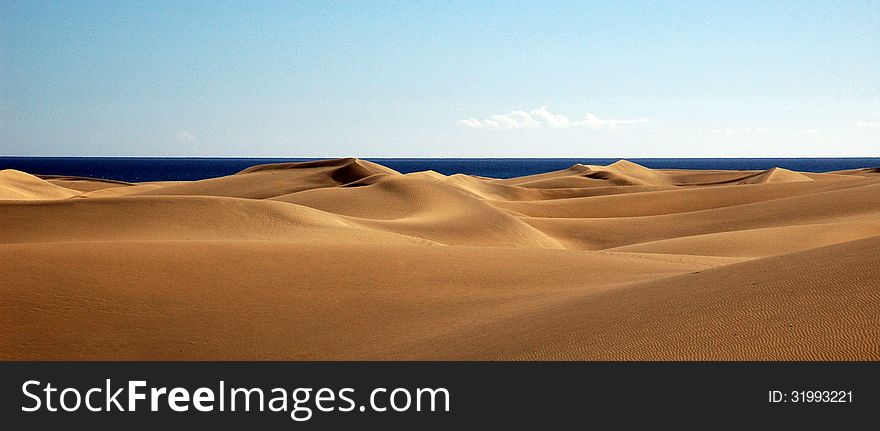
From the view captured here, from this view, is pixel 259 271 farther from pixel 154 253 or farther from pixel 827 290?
pixel 827 290

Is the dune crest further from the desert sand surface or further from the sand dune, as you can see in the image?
the sand dune

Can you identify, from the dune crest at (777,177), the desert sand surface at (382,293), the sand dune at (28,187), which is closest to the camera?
the desert sand surface at (382,293)

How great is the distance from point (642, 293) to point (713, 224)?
75.1ft

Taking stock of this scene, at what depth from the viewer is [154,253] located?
11781 mm

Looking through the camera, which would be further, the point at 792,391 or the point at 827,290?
the point at 827,290

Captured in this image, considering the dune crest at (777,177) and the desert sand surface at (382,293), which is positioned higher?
the dune crest at (777,177)

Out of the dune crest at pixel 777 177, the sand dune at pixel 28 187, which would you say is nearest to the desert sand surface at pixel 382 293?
the sand dune at pixel 28 187

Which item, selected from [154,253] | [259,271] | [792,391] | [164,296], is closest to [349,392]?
[792,391]

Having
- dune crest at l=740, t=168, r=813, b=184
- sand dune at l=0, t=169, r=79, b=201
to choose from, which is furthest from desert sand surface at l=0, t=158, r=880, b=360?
dune crest at l=740, t=168, r=813, b=184

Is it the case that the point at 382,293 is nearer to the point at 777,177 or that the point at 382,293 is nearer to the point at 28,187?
the point at 28,187

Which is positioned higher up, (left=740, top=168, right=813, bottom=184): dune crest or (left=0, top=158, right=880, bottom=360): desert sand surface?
(left=740, top=168, right=813, bottom=184): dune crest

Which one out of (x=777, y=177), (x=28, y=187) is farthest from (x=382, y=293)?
(x=777, y=177)

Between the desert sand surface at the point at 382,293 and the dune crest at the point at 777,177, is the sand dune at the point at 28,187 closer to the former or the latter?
the desert sand surface at the point at 382,293

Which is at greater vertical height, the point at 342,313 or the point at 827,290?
the point at 827,290
